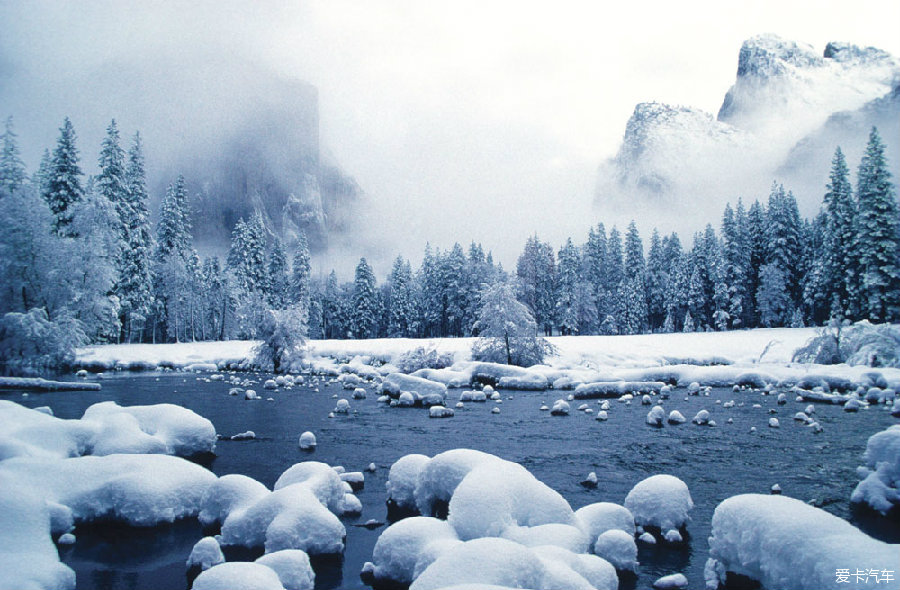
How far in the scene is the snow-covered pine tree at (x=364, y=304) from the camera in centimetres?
6231

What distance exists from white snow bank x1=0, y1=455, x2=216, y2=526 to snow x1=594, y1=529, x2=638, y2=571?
526 cm

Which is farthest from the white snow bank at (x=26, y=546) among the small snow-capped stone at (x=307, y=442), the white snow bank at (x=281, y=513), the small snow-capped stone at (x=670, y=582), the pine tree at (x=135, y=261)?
the pine tree at (x=135, y=261)

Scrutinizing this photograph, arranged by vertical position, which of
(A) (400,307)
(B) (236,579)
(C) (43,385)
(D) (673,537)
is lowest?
(D) (673,537)

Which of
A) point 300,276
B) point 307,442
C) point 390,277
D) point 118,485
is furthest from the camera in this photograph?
point 390,277

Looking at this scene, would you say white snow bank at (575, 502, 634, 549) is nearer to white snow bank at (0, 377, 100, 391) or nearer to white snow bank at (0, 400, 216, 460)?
white snow bank at (0, 400, 216, 460)

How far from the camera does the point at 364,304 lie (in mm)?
62500

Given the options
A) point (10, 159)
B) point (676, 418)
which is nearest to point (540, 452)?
point (676, 418)

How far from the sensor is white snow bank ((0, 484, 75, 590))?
4.28m

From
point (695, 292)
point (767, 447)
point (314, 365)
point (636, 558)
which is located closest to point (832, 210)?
point (695, 292)

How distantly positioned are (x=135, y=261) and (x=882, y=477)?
46.1 meters

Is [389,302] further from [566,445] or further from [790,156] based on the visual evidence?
[790,156]

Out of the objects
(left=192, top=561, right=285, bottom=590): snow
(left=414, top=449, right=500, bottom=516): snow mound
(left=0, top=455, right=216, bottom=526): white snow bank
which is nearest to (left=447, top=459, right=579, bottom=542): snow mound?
(left=414, top=449, right=500, bottom=516): snow mound

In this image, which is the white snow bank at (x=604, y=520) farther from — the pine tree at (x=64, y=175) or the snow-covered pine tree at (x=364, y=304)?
the snow-covered pine tree at (x=364, y=304)

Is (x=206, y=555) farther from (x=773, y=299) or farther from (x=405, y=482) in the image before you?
(x=773, y=299)
